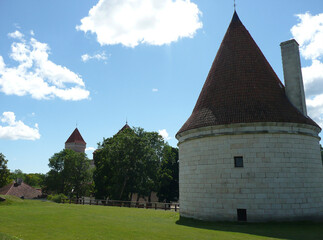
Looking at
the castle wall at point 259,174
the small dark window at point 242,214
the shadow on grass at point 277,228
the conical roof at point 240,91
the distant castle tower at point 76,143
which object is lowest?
the shadow on grass at point 277,228

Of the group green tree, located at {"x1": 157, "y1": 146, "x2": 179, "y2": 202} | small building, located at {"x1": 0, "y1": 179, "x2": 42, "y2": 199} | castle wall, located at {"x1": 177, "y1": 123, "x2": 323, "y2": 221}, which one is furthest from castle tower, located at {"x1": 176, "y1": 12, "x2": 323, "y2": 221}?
small building, located at {"x1": 0, "y1": 179, "x2": 42, "y2": 199}

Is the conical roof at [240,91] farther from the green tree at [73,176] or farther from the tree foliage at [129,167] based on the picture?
the green tree at [73,176]

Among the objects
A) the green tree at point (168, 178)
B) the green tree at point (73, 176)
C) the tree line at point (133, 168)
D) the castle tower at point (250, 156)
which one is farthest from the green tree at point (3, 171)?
the castle tower at point (250, 156)

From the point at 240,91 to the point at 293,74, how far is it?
3830 millimetres

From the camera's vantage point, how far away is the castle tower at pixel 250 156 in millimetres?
12469

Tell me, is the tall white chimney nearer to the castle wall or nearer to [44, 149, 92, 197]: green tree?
the castle wall

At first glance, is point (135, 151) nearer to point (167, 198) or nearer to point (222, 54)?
point (167, 198)

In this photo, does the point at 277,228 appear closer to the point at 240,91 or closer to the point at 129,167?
the point at 240,91

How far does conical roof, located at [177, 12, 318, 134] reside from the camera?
1366 cm

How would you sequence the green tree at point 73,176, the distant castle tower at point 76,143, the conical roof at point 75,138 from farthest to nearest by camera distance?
the conical roof at point 75,138, the distant castle tower at point 76,143, the green tree at point 73,176

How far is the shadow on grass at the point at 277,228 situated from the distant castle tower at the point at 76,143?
59.5 m

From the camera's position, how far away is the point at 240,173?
12844 mm

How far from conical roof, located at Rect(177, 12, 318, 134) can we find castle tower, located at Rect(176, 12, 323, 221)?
56 mm

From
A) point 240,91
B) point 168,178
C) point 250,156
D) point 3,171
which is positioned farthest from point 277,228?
point 3,171
